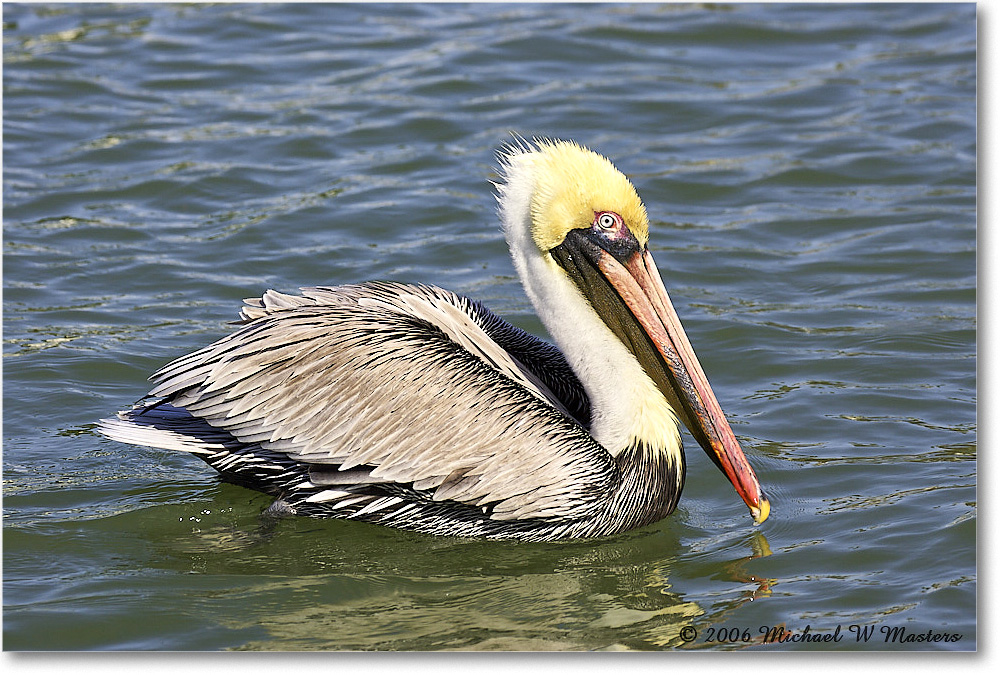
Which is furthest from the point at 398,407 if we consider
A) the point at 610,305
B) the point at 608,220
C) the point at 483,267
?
the point at 483,267

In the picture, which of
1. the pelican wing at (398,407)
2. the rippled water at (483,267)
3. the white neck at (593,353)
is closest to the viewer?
the rippled water at (483,267)

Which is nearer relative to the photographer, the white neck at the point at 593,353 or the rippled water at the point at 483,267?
the rippled water at the point at 483,267

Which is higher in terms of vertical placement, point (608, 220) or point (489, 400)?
point (608, 220)

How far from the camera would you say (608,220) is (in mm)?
4746

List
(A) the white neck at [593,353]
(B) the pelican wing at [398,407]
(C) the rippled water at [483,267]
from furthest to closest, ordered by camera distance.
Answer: (A) the white neck at [593,353] → (B) the pelican wing at [398,407] → (C) the rippled water at [483,267]

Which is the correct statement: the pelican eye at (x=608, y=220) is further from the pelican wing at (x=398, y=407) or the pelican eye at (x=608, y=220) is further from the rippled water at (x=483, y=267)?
the rippled water at (x=483, y=267)

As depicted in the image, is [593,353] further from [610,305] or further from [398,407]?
[398,407]

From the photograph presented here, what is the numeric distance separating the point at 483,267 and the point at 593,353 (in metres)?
2.52

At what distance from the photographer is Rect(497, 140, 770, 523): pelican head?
475cm

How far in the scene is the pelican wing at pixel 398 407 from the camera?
4.66 meters

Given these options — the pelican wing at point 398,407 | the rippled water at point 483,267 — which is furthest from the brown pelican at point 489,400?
the rippled water at point 483,267

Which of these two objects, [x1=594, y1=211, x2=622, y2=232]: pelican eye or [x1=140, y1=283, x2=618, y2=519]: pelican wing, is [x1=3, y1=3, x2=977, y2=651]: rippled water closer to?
[x1=140, y1=283, x2=618, y2=519]: pelican wing

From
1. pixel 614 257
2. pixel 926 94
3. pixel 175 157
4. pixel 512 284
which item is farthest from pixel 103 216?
pixel 926 94

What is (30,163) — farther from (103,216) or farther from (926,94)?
(926,94)
